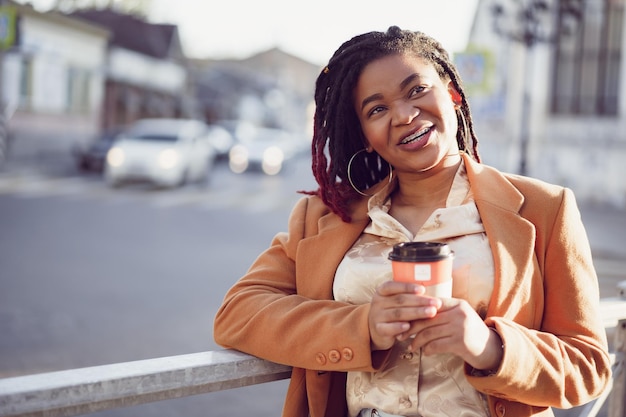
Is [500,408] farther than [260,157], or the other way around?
[260,157]

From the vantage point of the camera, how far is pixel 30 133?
95.9 feet

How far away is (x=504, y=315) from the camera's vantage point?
1861 millimetres

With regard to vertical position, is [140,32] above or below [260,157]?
above

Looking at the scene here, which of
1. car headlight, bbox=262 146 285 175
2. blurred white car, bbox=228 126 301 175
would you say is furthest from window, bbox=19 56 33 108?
car headlight, bbox=262 146 285 175

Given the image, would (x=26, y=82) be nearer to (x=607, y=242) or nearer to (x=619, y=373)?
(x=607, y=242)

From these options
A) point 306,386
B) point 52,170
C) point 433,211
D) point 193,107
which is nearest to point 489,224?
point 433,211

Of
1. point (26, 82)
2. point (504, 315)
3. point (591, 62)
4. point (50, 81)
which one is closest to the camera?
point (504, 315)

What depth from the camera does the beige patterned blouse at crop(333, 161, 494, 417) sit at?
192 centimetres

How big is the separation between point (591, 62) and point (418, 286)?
21.0 metres

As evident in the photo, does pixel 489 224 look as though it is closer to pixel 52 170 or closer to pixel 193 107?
pixel 52 170

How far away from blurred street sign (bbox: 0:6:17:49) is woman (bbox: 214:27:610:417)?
905 inches

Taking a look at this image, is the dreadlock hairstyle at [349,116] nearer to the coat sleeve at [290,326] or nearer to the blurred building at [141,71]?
the coat sleeve at [290,326]

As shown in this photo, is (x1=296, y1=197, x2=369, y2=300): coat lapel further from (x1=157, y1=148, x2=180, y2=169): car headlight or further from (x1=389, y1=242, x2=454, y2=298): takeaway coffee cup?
(x1=157, y1=148, x2=180, y2=169): car headlight

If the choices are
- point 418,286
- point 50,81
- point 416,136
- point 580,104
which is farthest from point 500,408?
point 50,81
